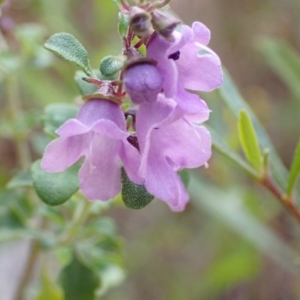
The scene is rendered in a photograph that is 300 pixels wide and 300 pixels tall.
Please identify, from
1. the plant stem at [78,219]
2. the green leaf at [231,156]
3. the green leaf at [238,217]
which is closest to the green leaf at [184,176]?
the green leaf at [231,156]

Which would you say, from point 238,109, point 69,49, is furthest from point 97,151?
point 238,109

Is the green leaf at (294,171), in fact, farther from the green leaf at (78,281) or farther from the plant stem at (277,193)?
the green leaf at (78,281)

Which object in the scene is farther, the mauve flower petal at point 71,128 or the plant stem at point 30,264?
the plant stem at point 30,264

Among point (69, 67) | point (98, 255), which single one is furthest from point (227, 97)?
point (69, 67)

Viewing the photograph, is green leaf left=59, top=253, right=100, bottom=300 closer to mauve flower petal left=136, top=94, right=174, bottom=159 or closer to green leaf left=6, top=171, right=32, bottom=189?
green leaf left=6, top=171, right=32, bottom=189

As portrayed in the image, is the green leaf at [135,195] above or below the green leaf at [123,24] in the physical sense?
below
